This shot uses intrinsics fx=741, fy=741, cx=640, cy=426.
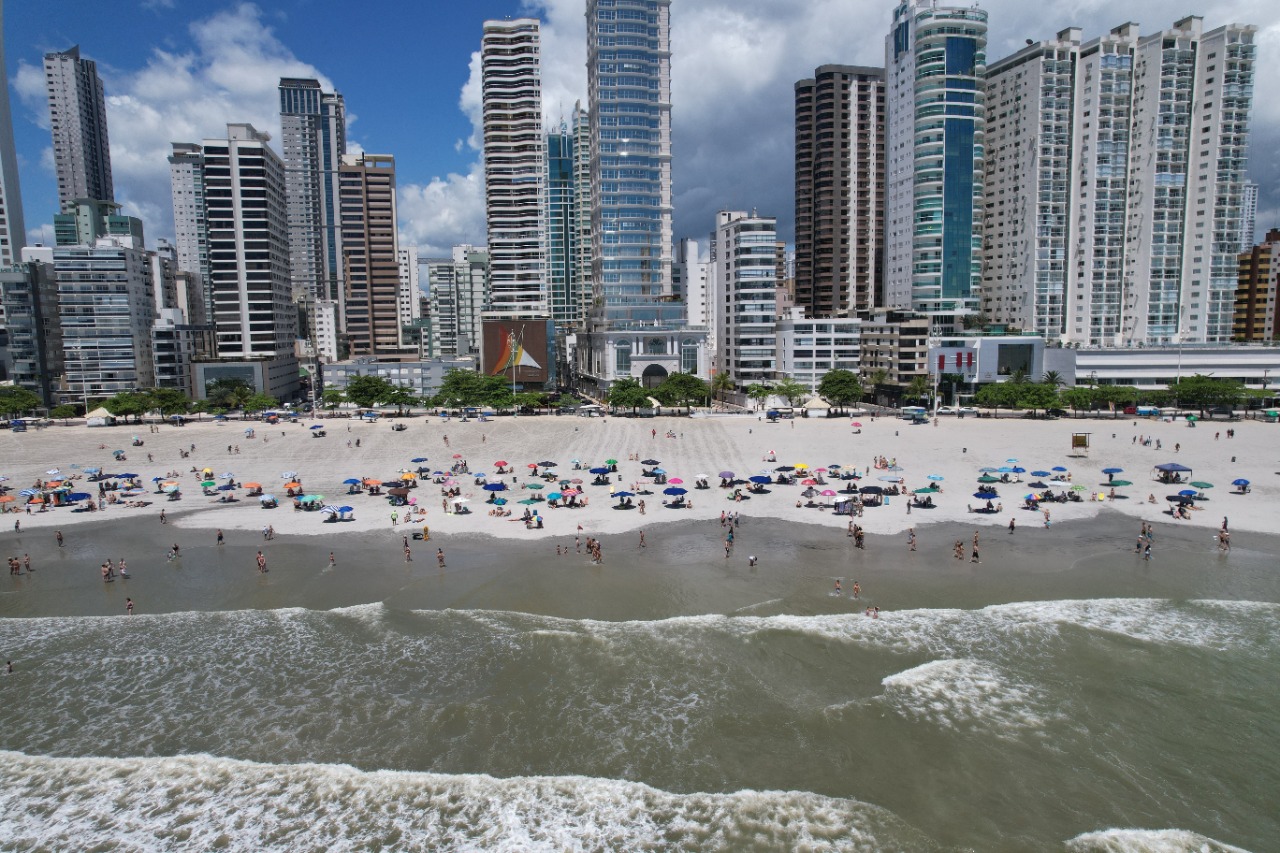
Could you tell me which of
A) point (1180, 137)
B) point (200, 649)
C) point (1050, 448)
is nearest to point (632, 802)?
point (200, 649)

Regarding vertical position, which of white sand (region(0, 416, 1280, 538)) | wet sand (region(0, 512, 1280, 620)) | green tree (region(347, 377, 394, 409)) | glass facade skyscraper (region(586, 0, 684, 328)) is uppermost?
glass facade skyscraper (region(586, 0, 684, 328))

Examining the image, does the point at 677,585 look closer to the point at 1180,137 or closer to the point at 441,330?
the point at 1180,137

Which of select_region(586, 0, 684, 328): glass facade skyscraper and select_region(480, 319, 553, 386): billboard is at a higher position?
select_region(586, 0, 684, 328): glass facade skyscraper

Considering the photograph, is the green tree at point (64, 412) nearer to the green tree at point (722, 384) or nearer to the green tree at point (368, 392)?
the green tree at point (368, 392)

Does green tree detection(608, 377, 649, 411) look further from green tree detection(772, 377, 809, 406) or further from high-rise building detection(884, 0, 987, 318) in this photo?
high-rise building detection(884, 0, 987, 318)

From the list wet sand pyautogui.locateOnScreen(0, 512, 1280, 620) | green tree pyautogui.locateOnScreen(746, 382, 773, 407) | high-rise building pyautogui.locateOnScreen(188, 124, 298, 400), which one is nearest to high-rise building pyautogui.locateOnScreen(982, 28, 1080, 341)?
green tree pyautogui.locateOnScreen(746, 382, 773, 407)

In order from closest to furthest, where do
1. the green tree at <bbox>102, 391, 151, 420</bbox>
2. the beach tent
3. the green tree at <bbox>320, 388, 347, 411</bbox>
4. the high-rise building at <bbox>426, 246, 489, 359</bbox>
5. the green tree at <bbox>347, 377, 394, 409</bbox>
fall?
the green tree at <bbox>102, 391, 151, 420</bbox>
the beach tent
the green tree at <bbox>347, 377, 394, 409</bbox>
the green tree at <bbox>320, 388, 347, 411</bbox>
the high-rise building at <bbox>426, 246, 489, 359</bbox>

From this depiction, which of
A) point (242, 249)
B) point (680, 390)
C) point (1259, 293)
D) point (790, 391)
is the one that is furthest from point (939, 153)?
point (242, 249)

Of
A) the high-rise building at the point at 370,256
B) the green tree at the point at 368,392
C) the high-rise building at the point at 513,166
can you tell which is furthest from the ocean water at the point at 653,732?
the high-rise building at the point at 370,256
